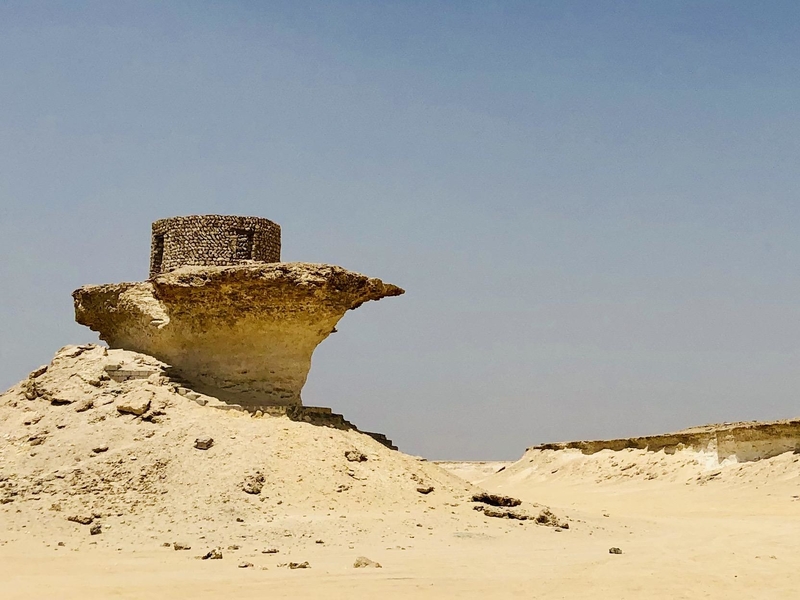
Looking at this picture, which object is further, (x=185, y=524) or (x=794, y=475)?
(x=794, y=475)

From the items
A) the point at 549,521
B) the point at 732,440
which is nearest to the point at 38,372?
the point at 549,521

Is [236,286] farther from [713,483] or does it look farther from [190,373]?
[713,483]

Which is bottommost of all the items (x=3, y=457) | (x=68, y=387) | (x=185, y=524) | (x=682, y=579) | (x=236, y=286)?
(x=682, y=579)

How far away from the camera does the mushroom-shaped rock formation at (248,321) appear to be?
13.8 metres

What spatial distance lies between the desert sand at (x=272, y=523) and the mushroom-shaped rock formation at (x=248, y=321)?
0.68m

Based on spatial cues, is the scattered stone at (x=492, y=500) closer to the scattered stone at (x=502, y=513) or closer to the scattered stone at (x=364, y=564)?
the scattered stone at (x=502, y=513)

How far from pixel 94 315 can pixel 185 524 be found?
6909 mm

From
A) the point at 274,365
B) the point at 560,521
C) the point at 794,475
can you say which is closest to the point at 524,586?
the point at 560,521

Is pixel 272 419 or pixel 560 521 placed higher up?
pixel 272 419

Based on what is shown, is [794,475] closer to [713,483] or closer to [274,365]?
[713,483]

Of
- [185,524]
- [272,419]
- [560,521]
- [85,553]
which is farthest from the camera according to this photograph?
[272,419]

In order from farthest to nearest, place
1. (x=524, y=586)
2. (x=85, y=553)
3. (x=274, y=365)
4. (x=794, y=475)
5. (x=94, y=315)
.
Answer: (x=794, y=475) < (x=94, y=315) < (x=274, y=365) < (x=85, y=553) < (x=524, y=586)

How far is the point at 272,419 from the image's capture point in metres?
13.3

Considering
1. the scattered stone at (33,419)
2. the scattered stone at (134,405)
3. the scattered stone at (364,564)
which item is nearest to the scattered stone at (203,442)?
the scattered stone at (134,405)
